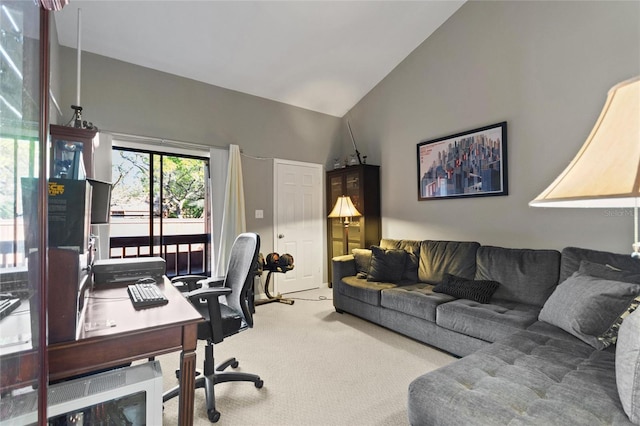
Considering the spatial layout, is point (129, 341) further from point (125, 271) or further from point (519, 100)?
point (519, 100)

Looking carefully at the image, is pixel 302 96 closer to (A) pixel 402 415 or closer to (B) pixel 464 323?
(B) pixel 464 323

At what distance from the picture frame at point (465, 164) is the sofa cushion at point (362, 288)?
130 cm

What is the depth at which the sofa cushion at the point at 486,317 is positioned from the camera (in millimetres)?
2115

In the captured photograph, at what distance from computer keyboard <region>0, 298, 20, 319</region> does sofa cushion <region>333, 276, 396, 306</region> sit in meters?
2.70

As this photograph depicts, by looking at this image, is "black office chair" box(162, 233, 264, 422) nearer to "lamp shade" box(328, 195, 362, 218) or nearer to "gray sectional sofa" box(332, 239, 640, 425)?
"gray sectional sofa" box(332, 239, 640, 425)

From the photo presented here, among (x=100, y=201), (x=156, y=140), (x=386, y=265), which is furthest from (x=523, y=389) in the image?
(x=156, y=140)

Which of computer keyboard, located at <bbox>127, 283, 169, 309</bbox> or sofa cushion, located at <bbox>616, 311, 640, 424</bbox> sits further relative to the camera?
computer keyboard, located at <bbox>127, 283, 169, 309</bbox>

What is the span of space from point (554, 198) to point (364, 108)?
438 centimetres

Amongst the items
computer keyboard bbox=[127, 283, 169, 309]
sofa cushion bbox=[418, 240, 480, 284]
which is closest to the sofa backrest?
sofa cushion bbox=[418, 240, 480, 284]

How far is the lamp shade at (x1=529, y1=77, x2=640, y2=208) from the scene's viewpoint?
538mm

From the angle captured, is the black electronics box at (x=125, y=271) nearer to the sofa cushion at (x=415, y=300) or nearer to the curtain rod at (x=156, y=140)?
the curtain rod at (x=156, y=140)

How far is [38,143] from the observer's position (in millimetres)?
820

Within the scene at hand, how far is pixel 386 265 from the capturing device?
335 centimetres

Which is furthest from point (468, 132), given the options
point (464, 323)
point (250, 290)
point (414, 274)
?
point (250, 290)
